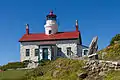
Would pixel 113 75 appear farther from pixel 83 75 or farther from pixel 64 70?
pixel 64 70

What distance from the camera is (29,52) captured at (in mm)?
56125

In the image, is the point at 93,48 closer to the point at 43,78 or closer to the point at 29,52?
the point at 43,78

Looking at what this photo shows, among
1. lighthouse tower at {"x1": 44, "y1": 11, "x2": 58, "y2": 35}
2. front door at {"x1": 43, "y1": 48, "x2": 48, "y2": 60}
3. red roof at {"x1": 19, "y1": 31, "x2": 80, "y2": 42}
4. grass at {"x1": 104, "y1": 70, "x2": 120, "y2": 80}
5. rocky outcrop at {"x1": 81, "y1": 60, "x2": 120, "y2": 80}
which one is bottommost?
grass at {"x1": 104, "y1": 70, "x2": 120, "y2": 80}

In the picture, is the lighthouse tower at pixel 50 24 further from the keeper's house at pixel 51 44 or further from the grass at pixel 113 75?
the grass at pixel 113 75

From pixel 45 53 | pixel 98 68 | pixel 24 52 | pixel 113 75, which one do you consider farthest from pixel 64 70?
pixel 24 52

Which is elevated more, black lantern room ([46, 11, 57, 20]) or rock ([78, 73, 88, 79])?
black lantern room ([46, 11, 57, 20])

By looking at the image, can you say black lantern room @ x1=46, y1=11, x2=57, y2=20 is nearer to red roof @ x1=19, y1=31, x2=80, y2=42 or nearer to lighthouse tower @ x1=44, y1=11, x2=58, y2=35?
lighthouse tower @ x1=44, y1=11, x2=58, y2=35

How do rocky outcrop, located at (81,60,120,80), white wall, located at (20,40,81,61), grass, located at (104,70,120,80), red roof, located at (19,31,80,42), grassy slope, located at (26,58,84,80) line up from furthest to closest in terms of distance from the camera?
red roof, located at (19,31,80,42)
white wall, located at (20,40,81,61)
grassy slope, located at (26,58,84,80)
rocky outcrop, located at (81,60,120,80)
grass, located at (104,70,120,80)

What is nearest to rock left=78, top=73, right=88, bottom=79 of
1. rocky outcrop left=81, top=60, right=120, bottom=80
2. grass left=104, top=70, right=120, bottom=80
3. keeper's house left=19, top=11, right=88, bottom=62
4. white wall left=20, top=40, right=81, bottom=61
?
rocky outcrop left=81, top=60, right=120, bottom=80

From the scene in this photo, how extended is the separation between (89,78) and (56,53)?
33450 mm

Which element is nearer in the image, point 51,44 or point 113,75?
point 113,75

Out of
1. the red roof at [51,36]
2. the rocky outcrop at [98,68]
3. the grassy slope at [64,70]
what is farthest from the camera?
the red roof at [51,36]

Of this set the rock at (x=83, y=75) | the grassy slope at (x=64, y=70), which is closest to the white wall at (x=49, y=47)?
the grassy slope at (x=64, y=70)

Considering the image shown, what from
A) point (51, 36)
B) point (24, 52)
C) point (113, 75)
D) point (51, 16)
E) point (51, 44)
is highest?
point (51, 16)
